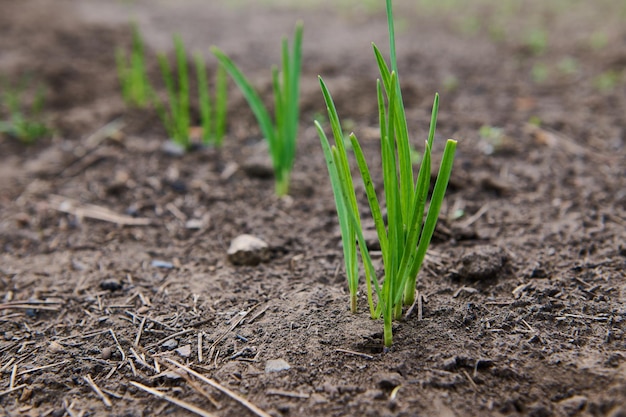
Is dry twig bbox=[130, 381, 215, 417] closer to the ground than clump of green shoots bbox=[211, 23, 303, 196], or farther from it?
closer to the ground

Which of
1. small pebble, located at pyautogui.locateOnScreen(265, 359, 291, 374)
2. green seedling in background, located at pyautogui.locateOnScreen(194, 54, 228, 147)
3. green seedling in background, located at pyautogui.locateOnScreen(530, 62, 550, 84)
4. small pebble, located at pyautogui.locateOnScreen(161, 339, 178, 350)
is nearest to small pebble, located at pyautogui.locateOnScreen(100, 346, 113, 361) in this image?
small pebble, located at pyautogui.locateOnScreen(161, 339, 178, 350)

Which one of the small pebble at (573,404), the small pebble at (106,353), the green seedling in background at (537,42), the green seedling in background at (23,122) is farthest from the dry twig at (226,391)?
the green seedling in background at (537,42)

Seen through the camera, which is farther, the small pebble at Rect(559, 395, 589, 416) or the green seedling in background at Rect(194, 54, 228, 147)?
the green seedling in background at Rect(194, 54, 228, 147)

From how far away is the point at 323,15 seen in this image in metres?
→ 5.70

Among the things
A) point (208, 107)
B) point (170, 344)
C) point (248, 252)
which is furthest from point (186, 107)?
point (170, 344)

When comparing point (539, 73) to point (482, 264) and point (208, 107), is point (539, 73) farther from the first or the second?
point (482, 264)

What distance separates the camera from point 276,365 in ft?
4.00

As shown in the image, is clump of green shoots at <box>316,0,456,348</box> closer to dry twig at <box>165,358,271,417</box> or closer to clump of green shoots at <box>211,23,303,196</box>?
dry twig at <box>165,358,271,417</box>

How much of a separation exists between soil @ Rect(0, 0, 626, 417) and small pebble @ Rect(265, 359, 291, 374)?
0.01 m

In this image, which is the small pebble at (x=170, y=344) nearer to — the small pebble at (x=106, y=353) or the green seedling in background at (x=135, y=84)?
the small pebble at (x=106, y=353)

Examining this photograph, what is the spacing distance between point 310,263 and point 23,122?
76.8 inches

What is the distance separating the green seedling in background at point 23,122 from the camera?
269 centimetres

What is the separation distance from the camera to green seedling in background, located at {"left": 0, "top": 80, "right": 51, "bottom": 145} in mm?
2694

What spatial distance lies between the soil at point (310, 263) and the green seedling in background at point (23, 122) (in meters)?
0.09
